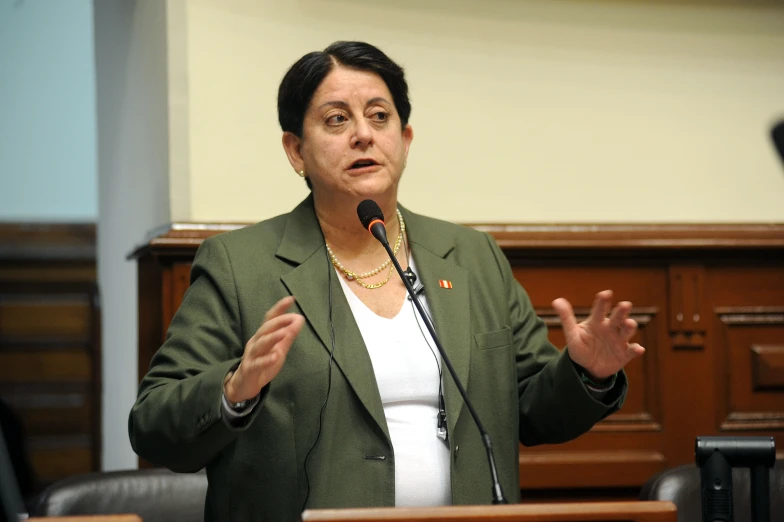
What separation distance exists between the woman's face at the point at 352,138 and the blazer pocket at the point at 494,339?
1.20ft

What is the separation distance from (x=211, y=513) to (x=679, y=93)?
2.13 meters

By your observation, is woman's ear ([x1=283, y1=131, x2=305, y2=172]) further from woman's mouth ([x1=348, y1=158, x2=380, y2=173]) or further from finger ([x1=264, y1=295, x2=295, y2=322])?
finger ([x1=264, y1=295, x2=295, y2=322])

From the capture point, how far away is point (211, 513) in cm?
181

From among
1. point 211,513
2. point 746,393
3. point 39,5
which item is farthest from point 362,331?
point 39,5

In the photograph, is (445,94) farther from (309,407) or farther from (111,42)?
(309,407)

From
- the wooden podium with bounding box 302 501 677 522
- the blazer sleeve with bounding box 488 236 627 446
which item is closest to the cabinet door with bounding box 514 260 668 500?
the blazer sleeve with bounding box 488 236 627 446

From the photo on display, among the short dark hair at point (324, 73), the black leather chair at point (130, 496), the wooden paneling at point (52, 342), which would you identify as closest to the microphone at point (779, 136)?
the short dark hair at point (324, 73)

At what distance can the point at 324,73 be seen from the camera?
201cm

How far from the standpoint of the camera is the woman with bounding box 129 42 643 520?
1.71 meters

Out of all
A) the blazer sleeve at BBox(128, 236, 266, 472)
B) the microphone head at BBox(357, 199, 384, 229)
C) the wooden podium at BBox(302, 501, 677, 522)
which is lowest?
the wooden podium at BBox(302, 501, 677, 522)

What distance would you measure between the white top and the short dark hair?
46cm

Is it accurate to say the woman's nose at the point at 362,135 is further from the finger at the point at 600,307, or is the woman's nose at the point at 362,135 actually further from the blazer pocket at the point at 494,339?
the finger at the point at 600,307

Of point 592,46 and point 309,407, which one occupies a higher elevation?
point 592,46

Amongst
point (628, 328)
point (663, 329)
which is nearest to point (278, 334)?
point (628, 328)
